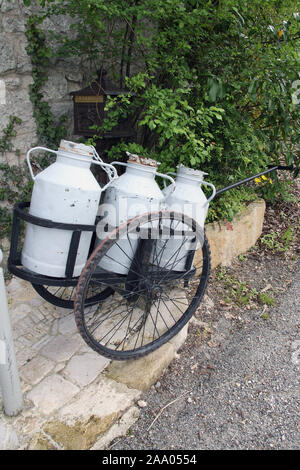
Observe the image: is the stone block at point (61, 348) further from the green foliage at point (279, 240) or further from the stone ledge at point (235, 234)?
the green foliage at point (279, 240)

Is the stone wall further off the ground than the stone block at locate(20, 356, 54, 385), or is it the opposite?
the stone wall

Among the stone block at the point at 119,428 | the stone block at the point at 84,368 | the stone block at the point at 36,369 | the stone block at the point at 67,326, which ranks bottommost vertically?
the stone block at the point at 119,428

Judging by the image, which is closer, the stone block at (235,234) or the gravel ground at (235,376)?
the gravel ground at (235,376)

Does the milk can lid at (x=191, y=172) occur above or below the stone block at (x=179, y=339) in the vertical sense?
above

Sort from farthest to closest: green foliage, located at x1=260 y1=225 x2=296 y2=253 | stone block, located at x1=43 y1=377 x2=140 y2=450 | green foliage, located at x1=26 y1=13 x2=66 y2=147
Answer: green foliage, located at x1=260 y1=225 x2=296 y2=253, green foliage, located at x1=26 y1=13 x2=66 y2=147, stone block, located at x1=43 y1=377 x2=140 y2=450

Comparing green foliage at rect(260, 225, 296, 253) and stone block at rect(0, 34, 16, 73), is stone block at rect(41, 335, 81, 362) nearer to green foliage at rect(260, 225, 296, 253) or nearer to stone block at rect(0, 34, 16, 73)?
stone block at rect(0, 34, 16, 73)

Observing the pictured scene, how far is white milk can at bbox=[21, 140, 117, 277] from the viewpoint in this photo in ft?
5.98

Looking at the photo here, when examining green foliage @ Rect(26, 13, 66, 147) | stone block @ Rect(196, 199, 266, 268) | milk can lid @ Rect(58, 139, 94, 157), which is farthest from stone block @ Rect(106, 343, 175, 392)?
green foliage @ Rect(26, 13, 66, 147)

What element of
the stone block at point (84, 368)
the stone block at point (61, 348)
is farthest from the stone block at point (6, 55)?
the stone block at point (84, 368)

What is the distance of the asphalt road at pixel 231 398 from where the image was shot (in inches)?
73.5

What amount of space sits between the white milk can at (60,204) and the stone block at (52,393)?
0.58 m

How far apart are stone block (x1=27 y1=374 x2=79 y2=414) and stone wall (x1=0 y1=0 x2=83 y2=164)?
172cm

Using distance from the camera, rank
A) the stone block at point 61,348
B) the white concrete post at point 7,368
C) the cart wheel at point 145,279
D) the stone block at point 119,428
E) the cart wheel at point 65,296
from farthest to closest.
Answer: the cart wheel at point 65,296
the stone block at point 61,348
the cart wheel at point 145,279
the stone block at point 119,428
the white concrete post at point 7,368

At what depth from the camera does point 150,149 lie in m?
3.50
